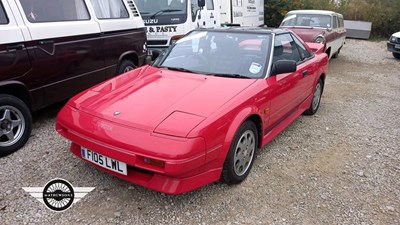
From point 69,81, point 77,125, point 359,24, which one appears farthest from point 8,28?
point 359,24

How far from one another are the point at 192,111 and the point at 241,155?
0.73 metres

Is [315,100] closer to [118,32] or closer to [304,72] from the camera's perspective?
[304,72]

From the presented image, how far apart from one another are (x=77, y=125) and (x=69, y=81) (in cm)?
188

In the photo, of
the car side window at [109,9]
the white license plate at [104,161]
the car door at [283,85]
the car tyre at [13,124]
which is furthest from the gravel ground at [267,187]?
the car side window at [109,9]

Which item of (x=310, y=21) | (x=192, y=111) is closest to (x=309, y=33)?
(x=310, y=21)

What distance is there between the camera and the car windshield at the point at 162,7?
758 centimetres

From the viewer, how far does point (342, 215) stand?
113 inches

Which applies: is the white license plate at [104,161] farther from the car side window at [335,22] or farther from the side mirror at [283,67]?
the car side window at [335,22]

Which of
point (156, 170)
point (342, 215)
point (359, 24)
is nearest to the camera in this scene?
point (156, 170)

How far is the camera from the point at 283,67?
139 inches

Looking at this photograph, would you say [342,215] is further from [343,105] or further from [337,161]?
[343,105]

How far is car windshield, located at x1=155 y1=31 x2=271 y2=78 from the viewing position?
3.63 meters

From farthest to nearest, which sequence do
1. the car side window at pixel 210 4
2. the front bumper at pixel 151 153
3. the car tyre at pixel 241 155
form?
the car side window at pixel 210 4 < the car tyre at pixel 241 155 < the front bumper at pixel 151 153

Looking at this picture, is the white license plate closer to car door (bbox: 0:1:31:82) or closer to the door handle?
car door (bbox: 0:1:31:82)
